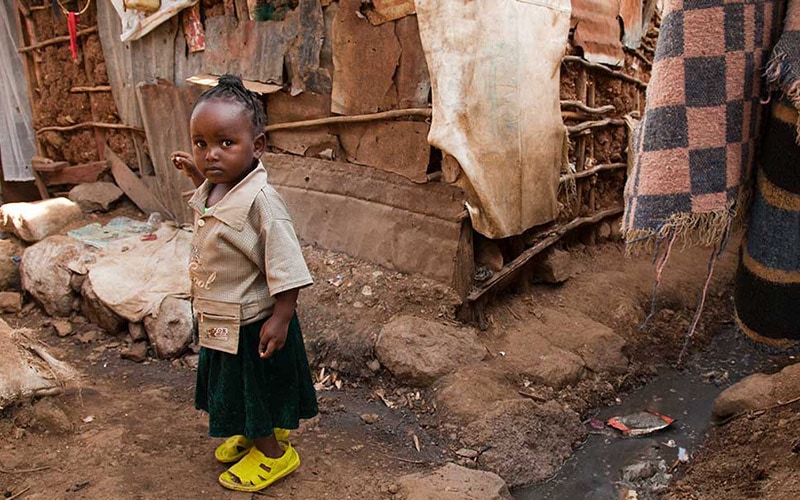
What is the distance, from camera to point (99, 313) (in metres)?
3.86

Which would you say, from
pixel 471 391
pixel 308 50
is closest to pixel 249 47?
pixel 308 50

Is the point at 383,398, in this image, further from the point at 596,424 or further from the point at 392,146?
the point at 392,146

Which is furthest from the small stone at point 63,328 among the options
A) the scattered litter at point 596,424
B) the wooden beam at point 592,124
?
the wooden beam at point 592,124

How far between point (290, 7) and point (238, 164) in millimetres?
2435

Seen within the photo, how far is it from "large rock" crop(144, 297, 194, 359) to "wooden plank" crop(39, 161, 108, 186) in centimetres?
252

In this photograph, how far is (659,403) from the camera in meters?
3.39

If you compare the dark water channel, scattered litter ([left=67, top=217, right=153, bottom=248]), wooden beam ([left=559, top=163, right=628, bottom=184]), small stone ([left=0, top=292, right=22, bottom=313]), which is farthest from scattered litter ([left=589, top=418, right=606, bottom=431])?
small stone ([left=0, top=292, right=22, bottom=313])

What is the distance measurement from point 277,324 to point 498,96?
1.87m

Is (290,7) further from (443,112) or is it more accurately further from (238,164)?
(238,164)

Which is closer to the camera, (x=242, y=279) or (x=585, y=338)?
(x=242, y=279)

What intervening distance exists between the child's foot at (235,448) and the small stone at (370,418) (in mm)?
623

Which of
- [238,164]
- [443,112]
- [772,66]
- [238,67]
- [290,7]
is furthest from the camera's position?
[238,67]

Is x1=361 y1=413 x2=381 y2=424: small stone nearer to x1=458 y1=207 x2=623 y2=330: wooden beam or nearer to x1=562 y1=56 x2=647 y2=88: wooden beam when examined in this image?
x1=458 y1=207 x2=623 y2=330: wooden beam

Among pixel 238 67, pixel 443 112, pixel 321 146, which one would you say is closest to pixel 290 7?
pixel 238 67
